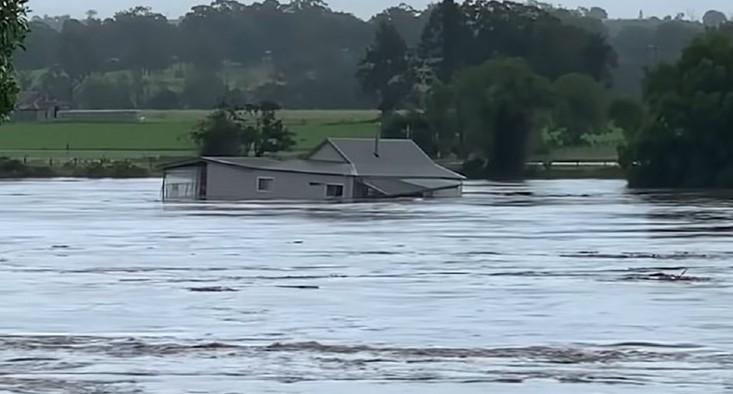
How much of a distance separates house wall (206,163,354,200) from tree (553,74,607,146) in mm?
37318

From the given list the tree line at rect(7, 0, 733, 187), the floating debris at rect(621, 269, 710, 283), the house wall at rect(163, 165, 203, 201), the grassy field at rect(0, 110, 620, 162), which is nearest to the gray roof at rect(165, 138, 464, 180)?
the house wall at rect(163, 165, 203, 201)

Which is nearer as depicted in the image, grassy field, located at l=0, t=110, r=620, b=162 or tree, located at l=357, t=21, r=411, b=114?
grassy field, located at l=0, t=110, r=620, b=162

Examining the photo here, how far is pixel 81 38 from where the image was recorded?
186m

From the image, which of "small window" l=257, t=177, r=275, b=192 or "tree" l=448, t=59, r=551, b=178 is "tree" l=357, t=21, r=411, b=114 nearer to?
"tree" l=448, t=59, r=551, b=178

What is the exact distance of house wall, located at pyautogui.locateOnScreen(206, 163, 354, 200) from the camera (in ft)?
217

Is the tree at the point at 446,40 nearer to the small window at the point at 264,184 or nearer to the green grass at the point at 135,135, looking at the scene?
the green grass at the point at 135,135

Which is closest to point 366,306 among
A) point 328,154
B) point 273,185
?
point 273,185

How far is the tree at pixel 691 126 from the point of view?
3110 inches

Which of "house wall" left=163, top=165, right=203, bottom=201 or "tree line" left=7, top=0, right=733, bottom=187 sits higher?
"tree line" left=7, top=0, right=733, bottom=187

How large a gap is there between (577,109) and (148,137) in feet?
94.9

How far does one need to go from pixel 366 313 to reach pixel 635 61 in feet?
428

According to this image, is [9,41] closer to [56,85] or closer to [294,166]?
[294,166]

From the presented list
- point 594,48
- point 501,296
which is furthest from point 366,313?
point 594,48

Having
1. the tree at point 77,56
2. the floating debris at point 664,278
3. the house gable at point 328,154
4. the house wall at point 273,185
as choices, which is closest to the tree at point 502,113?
the house gable at point 328,154
